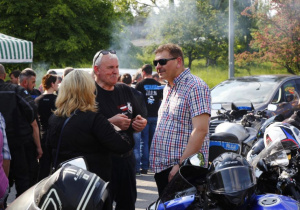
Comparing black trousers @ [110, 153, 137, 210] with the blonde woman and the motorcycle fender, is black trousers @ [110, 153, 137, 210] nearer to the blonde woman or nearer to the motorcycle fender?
the blonde woman

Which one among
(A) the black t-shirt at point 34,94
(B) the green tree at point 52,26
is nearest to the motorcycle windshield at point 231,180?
(A) the black t-shirt at point 34,94

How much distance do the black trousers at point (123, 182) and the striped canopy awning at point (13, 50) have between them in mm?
4683

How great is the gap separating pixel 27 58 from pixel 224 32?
57.2 ft

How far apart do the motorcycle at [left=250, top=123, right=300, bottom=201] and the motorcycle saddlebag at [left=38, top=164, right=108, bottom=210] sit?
202cm

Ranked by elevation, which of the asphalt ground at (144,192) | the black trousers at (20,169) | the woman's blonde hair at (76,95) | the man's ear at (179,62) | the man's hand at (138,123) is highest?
the man's ear at (179,62)

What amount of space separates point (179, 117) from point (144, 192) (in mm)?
3401

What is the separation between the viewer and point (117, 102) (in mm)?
4074

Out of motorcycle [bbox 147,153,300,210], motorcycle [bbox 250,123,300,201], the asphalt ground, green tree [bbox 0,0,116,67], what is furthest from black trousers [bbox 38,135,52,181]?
green tree [bbox 0,0,116,67]

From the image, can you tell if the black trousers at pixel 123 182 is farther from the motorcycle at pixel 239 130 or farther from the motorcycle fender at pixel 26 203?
the motorcycle fender at pixel 26 203

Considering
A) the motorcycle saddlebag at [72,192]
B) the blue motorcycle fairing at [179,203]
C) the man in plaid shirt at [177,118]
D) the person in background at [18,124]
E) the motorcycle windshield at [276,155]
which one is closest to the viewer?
the motorcycle saddlebag at [72,192]

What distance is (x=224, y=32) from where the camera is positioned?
82.3 ft

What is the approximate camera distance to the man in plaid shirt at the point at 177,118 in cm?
368

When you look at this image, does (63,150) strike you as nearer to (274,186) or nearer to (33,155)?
(274,186)

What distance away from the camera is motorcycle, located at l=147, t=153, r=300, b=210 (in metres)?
2.80
